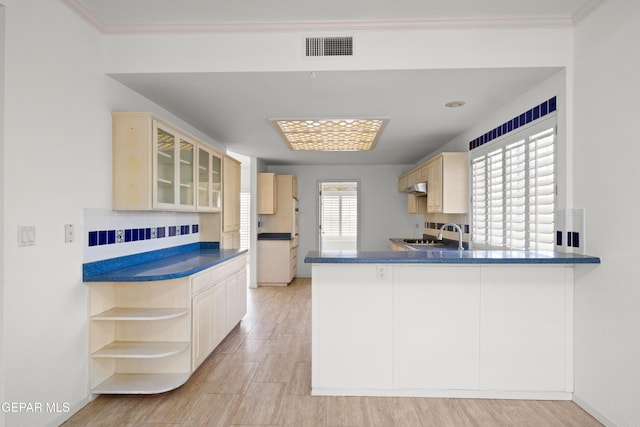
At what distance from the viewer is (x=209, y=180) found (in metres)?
4.30

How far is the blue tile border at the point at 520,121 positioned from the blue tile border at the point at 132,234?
3409 mm

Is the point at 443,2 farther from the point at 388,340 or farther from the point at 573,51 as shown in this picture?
the point at 388,340

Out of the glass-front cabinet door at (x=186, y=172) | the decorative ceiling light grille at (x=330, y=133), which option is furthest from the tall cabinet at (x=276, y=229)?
the glass-front cabinet door at (x=186, y=172)

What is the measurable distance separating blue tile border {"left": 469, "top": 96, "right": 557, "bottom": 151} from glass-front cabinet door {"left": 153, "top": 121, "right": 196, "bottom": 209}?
2.98 metres

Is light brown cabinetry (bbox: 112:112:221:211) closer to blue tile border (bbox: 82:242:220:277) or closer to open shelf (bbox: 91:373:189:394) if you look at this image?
blue tile border (bbox: 82:242:220:277)

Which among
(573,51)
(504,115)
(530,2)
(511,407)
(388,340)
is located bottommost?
(511,407)

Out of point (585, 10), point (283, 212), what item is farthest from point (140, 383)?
point (283, 212)

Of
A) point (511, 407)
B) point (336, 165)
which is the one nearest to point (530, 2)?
point (511, 407)

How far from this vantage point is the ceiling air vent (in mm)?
Answer: 2816

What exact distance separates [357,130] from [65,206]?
315 cm

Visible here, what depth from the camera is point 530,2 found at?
2539 mm

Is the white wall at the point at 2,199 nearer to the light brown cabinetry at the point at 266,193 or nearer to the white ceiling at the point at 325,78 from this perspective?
the white ceiling at the point at 325,78

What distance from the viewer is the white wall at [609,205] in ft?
7.20

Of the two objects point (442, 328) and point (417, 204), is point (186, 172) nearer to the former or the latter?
point (442, 328)
